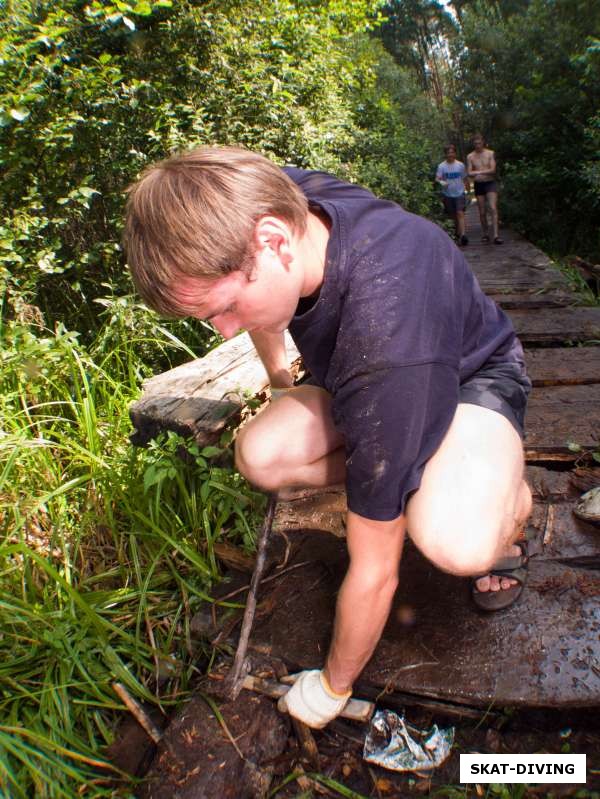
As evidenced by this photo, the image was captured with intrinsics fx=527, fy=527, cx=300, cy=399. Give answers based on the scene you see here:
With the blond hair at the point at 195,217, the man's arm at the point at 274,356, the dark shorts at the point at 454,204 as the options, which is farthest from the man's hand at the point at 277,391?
the dark shorts at the point at 454,204

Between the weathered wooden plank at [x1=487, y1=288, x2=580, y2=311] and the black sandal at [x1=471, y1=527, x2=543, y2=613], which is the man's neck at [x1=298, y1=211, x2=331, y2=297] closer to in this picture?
the black sandal at [x1=471, y1=527, x2=543, y2=613]

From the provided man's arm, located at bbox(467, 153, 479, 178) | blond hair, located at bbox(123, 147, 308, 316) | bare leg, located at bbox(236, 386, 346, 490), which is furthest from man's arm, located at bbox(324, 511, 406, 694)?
man's arm, located at bbox(467, 153, 479, 178)

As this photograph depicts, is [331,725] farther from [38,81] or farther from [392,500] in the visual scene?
[38,81]

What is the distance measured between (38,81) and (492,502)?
388 cm

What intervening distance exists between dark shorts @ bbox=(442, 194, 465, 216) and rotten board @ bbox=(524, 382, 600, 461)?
7.40 meters

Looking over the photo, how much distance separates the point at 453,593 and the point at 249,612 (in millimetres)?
668

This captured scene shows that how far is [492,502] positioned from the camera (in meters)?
1.46

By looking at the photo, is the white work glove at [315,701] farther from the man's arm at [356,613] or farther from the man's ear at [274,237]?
the man's ear at [274,237]

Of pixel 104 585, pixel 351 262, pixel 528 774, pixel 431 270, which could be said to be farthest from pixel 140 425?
pixel 528 774

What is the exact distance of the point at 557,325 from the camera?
12.5ft

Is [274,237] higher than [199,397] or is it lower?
higher

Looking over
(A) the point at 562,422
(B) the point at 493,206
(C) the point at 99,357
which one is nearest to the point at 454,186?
(B) the point at 493,206

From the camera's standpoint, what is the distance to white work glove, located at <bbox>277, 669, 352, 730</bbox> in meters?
1.42

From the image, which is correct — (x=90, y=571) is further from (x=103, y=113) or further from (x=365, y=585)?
(x=103, y=113)
